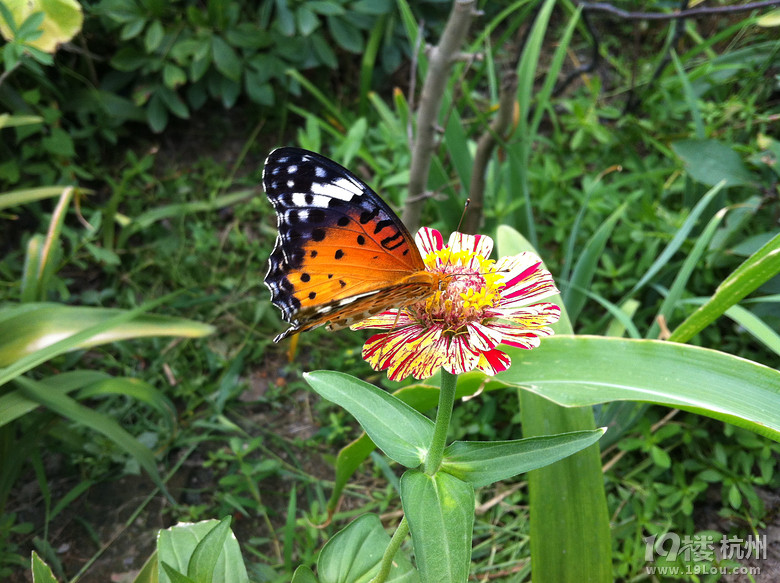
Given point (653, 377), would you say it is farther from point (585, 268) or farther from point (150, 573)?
point (150, 573)

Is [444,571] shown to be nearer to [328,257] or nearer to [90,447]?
[328,257]

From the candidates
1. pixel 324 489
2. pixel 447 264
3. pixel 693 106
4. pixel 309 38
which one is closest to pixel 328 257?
pixel 447 264

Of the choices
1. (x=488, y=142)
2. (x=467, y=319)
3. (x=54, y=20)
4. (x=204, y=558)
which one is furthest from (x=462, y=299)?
(x=54, y=20)

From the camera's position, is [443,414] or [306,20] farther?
[306,20]

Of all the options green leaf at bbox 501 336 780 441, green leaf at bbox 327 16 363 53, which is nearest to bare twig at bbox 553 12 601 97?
green leaf at bbox 327 16 363 53

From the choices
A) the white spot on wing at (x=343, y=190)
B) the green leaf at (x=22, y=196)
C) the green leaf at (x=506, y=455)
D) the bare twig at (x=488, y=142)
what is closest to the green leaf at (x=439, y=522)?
the green leaf at (x=506, y=455)

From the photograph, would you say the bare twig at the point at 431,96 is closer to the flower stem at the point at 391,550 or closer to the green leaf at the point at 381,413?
the green leaf at the point at 381,413
